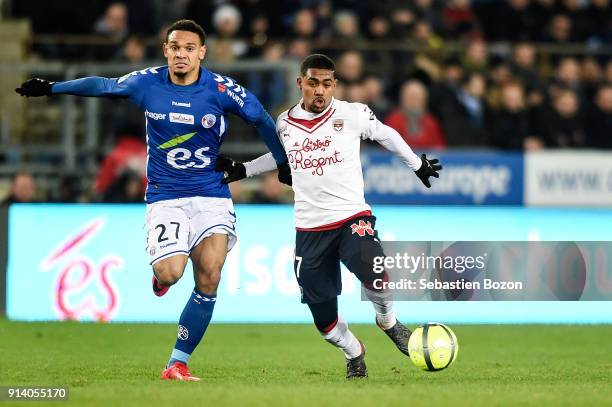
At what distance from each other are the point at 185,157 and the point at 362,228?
4.65 ft

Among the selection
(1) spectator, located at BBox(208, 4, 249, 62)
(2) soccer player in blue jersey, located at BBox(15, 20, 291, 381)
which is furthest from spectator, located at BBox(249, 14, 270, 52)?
(2) soccer player in blue jersey, located at BBox(15, 20, 291, 381)

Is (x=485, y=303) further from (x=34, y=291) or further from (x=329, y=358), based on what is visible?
(x=34, y=291)

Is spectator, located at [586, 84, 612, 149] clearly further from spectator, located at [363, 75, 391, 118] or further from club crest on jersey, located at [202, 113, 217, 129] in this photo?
club crest on jersey, located at [202, 113, 217, 129]

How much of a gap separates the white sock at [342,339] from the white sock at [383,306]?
0.26m

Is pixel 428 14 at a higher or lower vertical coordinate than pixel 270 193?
higher

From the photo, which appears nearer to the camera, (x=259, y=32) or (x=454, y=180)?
(x=454, y=180)

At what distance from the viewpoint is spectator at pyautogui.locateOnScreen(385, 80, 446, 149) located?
1764 cm

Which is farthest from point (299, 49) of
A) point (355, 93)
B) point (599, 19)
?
point (599, 19)

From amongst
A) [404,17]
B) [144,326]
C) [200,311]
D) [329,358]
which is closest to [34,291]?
[144,326]

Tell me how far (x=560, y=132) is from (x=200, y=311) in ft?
34.6

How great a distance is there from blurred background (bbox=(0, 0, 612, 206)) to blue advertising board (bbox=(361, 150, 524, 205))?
0.7 inches

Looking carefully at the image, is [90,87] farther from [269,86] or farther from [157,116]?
[269,86]

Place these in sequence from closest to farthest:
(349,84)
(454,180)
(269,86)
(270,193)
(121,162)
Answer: (270,193), (121,162), (269,86), (454,180), (349,84)

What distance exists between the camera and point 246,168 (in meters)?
10.5
